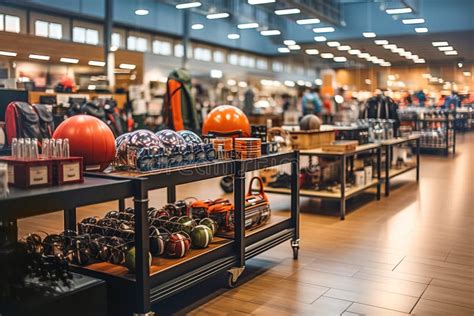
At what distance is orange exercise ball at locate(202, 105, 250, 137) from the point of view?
414cm

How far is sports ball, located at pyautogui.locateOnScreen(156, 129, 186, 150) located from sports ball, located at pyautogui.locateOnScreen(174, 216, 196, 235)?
56cm

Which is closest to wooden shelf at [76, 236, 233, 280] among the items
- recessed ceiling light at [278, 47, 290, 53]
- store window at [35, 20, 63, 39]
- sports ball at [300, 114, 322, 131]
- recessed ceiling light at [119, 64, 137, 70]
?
sports ball at [300, 114, 322, 131]

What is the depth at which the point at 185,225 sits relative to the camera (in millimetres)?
3502

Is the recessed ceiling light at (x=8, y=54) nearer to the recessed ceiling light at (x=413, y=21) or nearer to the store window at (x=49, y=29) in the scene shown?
the store window at (x=49, y=29)

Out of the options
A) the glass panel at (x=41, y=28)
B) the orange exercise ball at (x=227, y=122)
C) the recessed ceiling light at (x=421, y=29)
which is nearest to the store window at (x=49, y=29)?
the glass panel at (x=41, y=28)

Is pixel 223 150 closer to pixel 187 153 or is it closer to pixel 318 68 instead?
pixel 187 153

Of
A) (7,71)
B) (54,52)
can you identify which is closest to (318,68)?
(54,52)

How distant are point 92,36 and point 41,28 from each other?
1909mm

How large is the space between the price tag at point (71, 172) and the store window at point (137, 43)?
14.1m

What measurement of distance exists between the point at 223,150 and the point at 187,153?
45 cm

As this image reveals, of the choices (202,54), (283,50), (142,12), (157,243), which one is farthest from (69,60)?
(157,243)

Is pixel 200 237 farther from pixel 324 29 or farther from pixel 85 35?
pixel 324 29

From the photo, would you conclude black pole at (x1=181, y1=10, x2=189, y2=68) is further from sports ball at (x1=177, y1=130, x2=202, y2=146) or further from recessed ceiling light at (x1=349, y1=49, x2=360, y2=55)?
sports ball at (x1=177, y1=130, x2=202, y2=146)

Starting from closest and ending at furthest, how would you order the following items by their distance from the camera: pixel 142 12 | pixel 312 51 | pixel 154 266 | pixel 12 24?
pixel 154 266 < pixel 12 24 < pixel 142 12 < pixel 312 51
